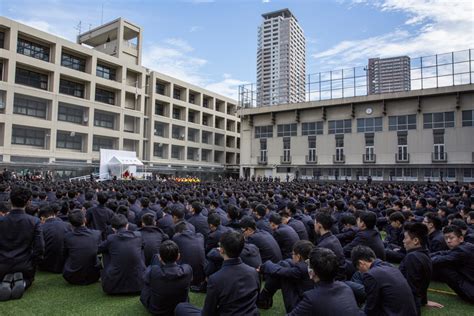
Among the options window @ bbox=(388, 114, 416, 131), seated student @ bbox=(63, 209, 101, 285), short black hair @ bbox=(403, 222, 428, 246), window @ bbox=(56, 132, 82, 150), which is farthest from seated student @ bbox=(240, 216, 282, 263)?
window @ bbox=(388, 114, 416, 131)

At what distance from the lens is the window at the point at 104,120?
119 ft

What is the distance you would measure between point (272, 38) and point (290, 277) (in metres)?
99.7

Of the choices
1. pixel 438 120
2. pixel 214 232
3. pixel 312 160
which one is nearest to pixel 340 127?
pixel 312 160

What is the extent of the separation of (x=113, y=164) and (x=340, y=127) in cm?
2441

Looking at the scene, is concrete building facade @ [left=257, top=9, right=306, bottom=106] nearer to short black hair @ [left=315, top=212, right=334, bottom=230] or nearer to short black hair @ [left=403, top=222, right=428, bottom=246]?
short black hair @ [left=315, top=212, right=334, bottom=230]

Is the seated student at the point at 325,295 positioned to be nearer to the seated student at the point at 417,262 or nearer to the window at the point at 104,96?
the seated student at the point at 417,262

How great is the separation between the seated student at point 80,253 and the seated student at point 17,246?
1.66ft

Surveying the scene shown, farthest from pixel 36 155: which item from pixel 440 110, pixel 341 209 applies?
pixel 440 110

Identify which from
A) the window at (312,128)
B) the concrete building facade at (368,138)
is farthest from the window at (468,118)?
the window at (312,128)

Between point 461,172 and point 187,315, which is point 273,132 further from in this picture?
point 187,315

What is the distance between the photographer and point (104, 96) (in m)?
37.3

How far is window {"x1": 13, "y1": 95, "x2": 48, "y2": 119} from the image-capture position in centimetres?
2990

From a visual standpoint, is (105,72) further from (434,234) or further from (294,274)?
(294,274)

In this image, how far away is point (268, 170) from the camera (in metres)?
41.7
